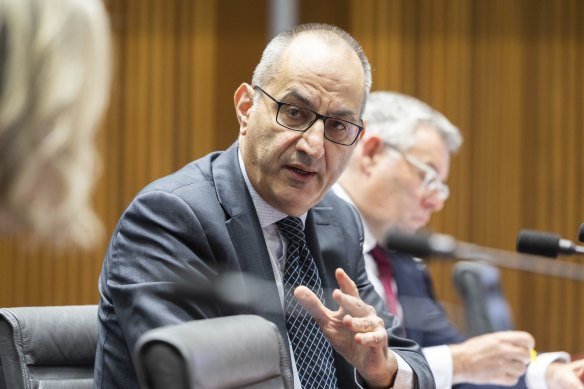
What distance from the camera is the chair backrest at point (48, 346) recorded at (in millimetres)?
2301

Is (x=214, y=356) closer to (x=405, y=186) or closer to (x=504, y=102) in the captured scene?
(x=405, y=186)

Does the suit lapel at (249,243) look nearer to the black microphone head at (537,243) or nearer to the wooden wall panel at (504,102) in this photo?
the black microphone head at (537,243)

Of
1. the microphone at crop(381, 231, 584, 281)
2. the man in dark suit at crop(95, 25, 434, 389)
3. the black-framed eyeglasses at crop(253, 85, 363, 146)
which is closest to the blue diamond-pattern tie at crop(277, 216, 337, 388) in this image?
the man in dark suit at crop(95, 25, 434, 389)

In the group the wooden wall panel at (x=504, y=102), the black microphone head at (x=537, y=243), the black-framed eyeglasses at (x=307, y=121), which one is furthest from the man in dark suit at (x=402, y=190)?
the wooden wall panel at (x=504, y=102)

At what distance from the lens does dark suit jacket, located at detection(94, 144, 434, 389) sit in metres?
2.09

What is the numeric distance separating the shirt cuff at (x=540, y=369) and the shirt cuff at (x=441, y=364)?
0.83ft

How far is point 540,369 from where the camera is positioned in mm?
2832

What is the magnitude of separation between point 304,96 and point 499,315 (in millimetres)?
806

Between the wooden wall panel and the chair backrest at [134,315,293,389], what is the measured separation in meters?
3.86

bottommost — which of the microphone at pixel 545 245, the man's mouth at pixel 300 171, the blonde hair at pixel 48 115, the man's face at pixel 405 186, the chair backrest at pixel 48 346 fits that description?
the chair backrest at pixel 48 346

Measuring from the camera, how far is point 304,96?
2520mm

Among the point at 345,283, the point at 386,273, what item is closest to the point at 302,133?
the point at 345,283

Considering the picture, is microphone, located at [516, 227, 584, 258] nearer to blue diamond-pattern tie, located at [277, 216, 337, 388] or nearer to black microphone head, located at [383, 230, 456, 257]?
black microphone head, located at [383, 230, 456, 257]

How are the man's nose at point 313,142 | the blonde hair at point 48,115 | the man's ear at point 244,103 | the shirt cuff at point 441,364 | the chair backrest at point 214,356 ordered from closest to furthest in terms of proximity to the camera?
1. the blonde hair at point 48,115
2. the chair backrest at point 214,356
3. the man's nose at point 313,142
4. the man's ear at point 244,103
5. the shirt cuff at point 441,364
